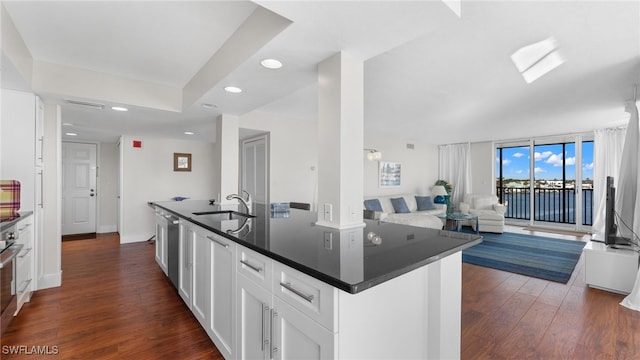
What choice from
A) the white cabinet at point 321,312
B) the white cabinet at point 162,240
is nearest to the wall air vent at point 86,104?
the white cabinet at point 162,240

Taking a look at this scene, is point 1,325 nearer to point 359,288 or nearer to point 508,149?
point 359,288

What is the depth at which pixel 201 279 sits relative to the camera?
82.9 inches

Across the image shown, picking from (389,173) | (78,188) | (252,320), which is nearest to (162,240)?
(252,320)

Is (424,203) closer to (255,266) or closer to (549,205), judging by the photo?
(549,205)

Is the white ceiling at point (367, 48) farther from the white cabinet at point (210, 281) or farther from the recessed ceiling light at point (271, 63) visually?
the white cabinet at point (210, 281)

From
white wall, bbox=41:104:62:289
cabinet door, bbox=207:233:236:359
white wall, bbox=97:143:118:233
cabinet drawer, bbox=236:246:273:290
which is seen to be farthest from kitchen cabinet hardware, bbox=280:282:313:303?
white wall, bbox=97:143:118:233

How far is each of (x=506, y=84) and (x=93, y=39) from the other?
411cm

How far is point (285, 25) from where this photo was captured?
1578 millimetres

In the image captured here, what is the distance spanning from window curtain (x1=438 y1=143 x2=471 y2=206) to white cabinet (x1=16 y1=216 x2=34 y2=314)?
854 centimetres

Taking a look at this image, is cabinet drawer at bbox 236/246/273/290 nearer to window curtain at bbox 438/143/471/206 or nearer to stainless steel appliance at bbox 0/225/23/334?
stainless steel appliance at bbox 0/225/23/334

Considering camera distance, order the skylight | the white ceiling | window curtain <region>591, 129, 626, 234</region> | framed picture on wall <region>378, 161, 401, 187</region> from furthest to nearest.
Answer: framed picture on wall <region>378, 161, 401, 187</region> → window curtain <region>591, 129, 626, 234</region> → the skylight → the white ceiling

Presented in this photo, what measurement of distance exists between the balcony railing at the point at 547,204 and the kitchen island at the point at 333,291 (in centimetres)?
731

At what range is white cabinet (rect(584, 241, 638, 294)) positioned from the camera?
2842 millimetres

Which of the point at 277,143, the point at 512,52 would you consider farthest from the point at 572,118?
the point at 277,143
